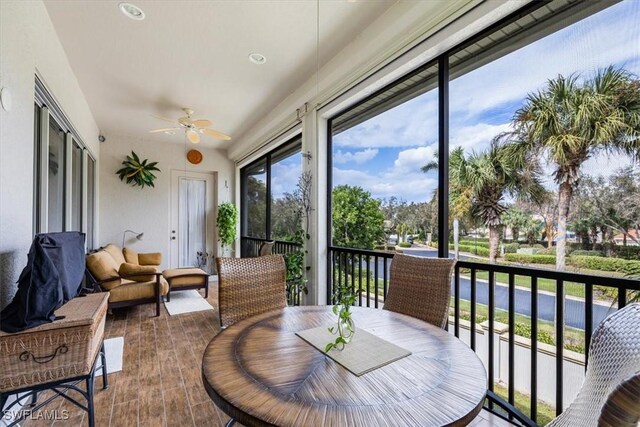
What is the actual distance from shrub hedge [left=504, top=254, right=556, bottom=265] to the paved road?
183mm

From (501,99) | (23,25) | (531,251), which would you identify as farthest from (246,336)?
(23,25)

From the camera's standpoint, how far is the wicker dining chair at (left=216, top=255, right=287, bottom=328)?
6.12 feet

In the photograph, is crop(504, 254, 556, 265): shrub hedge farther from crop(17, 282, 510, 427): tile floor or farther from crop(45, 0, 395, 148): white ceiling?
crop(45, 0, 395, 148): white ceiling

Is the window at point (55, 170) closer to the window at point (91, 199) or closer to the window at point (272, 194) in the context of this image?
the window at point (91, 199)

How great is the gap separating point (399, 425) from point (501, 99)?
6.64 feet

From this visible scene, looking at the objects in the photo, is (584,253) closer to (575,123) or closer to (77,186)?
(575,123)

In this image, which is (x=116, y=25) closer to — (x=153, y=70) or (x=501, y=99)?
(x=153, y=70)

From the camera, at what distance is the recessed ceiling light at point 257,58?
2961 mm

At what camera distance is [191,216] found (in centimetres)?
673

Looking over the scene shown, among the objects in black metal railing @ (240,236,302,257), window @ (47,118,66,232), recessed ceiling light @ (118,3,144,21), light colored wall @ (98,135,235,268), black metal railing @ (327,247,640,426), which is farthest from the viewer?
light colored wall @ (98,135,235,268)

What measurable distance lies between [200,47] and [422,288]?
292cm

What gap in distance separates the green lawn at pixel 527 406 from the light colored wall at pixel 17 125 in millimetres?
3066

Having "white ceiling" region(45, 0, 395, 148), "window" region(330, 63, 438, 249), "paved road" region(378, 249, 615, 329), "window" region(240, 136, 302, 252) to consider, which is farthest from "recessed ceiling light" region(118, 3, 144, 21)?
"paved road" region(378, 249, 615, 329)

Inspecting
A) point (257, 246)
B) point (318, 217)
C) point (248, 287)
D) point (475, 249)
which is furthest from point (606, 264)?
point (257, 246)
